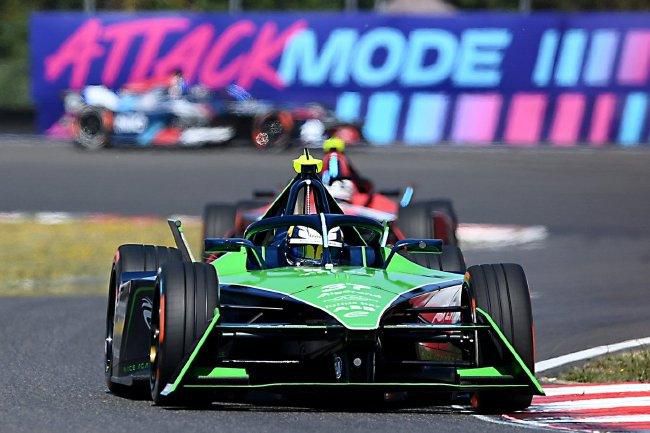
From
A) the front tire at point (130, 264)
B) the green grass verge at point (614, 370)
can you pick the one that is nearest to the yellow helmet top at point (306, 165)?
the front tire at point (130, 264)

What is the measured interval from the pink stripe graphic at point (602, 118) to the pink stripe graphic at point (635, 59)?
41cm

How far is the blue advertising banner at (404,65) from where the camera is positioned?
3009cm

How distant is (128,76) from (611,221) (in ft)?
46.5

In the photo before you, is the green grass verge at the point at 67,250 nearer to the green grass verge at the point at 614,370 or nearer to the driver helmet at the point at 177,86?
the green grass verge at the point at 614,370

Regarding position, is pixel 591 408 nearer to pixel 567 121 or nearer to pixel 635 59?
pixel 567 121

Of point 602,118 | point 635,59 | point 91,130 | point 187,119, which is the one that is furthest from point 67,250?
point 635,59

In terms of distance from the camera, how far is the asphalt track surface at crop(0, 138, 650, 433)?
7.35 metres

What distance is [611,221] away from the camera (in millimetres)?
19656

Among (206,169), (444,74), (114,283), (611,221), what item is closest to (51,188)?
(206,169)

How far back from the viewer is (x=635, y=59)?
30125 mm

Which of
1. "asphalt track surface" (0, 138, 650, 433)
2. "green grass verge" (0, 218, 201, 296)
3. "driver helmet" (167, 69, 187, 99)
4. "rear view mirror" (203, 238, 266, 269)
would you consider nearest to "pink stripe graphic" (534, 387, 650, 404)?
"asphalt track surface" (0, 138, 650, 433)

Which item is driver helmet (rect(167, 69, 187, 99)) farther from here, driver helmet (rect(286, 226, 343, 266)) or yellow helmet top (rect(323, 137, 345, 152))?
driver helmet (rect(286, 226, 343, 266))

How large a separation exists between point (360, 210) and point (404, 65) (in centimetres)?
1806

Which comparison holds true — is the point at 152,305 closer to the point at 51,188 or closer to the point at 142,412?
the point at 142,412
